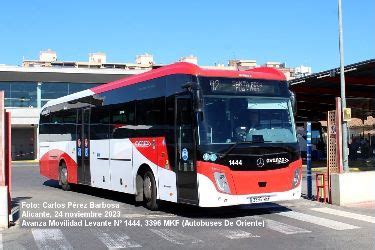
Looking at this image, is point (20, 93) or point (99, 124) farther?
point (20, 93)

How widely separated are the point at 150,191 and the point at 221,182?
2.61 m

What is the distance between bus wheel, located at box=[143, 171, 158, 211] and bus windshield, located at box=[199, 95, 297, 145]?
2.43 metres

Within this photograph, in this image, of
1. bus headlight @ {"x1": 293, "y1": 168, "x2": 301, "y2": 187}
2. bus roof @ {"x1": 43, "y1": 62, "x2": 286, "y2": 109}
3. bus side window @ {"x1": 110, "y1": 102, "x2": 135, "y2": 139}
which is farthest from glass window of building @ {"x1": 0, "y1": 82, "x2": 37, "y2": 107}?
bus headlight @ {"x1": 293, "y1": 168, "x2": 301, "y2": 187}

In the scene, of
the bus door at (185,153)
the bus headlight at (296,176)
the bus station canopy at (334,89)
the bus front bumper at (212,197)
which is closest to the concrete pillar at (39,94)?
the bus station canopy at (334,89)

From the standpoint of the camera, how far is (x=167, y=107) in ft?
40.5

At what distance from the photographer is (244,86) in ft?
39.2

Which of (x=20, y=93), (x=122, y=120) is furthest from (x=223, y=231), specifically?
(x=20, y=93)

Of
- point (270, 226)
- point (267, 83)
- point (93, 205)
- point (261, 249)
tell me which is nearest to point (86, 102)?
point (93, 205)

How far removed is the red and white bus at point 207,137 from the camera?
11.1m

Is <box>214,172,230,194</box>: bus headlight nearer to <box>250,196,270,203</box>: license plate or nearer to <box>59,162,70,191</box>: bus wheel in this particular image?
<box>250,196,270,203</box>: license plate

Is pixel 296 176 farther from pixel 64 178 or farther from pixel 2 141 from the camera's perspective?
pixel 64 178

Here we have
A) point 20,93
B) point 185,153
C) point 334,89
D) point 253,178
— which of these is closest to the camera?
point 253,178

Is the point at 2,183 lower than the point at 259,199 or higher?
higher

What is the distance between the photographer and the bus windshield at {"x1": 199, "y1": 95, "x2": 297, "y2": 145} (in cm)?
1116
